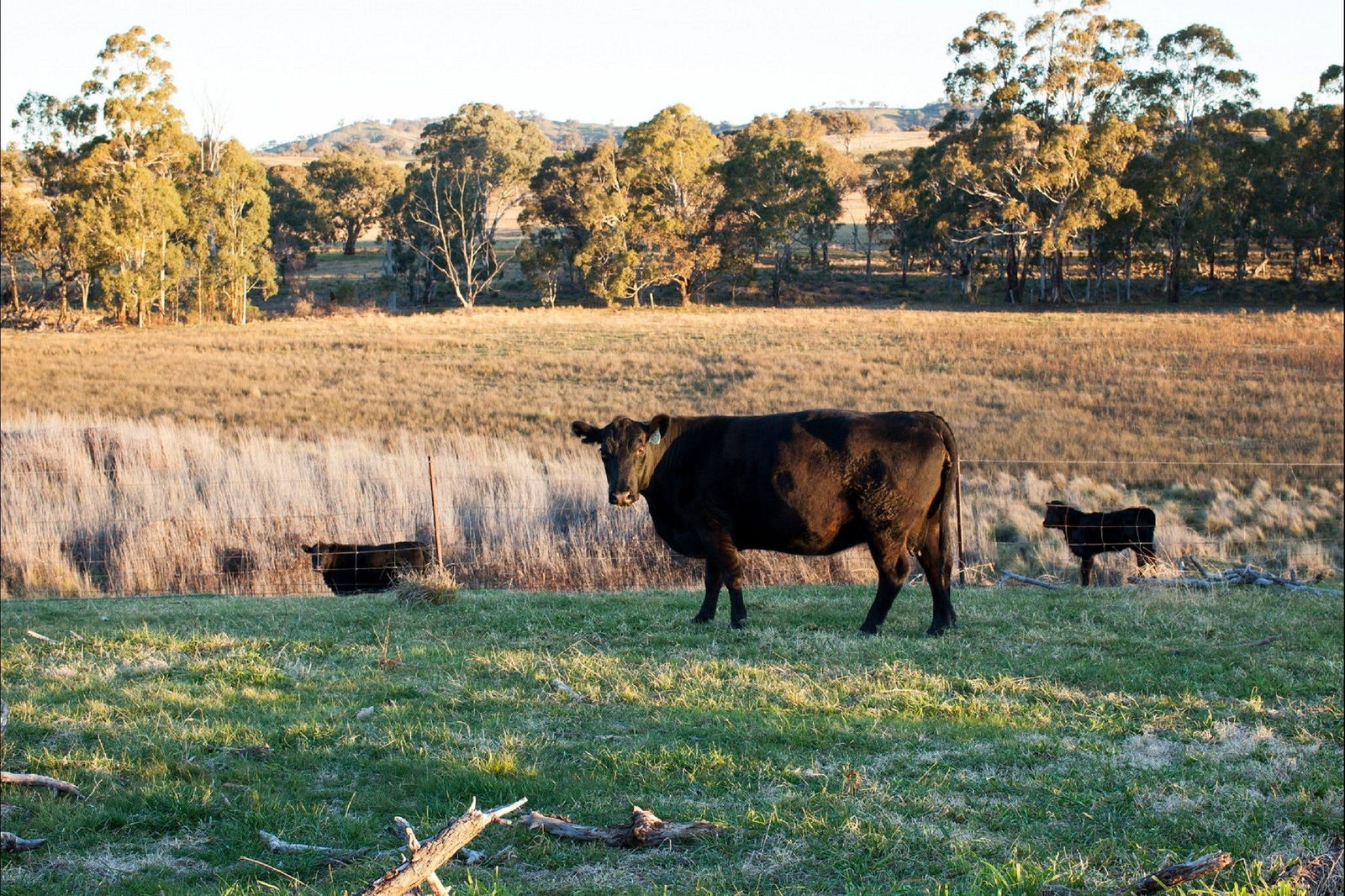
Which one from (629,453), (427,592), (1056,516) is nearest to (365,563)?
(427,592)

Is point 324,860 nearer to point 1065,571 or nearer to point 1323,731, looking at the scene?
point 1323,731

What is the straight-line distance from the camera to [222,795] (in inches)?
218

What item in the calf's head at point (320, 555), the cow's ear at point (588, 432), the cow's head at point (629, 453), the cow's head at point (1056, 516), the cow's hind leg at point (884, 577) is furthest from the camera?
the cow's head at point (1056, 516)

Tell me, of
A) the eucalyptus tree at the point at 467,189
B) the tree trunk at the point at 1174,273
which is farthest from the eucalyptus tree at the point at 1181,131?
the eucalyptus tree at the point at 467,189

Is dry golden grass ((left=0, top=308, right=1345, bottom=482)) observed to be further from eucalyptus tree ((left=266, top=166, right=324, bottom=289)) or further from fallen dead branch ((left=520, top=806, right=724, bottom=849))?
eucalyptus tree ((left=266, top=166, right=324, bottom=289))

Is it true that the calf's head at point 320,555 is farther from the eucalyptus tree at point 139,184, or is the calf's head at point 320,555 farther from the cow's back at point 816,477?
the eucalyptus tree at point 139,184

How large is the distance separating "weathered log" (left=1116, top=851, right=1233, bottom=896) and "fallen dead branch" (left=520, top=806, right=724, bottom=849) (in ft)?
5.59

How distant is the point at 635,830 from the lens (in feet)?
15.9

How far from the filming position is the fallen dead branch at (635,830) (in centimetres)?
488

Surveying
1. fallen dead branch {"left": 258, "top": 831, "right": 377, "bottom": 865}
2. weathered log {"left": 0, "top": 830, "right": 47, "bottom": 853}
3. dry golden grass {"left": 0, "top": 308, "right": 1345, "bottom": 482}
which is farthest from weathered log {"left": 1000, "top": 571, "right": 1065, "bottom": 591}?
weathered log {"left": 0, "top": 830, "right": 47, "bottom": 853}

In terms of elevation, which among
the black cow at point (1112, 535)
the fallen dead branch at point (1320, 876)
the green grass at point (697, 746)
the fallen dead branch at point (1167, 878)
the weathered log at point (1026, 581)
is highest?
the fallen dead branch at point (1167, 878)

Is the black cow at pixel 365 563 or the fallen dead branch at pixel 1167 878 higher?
the fallen dead branch at pixel 1167 878

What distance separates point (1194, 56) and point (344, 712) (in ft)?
207

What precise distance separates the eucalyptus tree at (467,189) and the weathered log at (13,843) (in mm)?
57165
